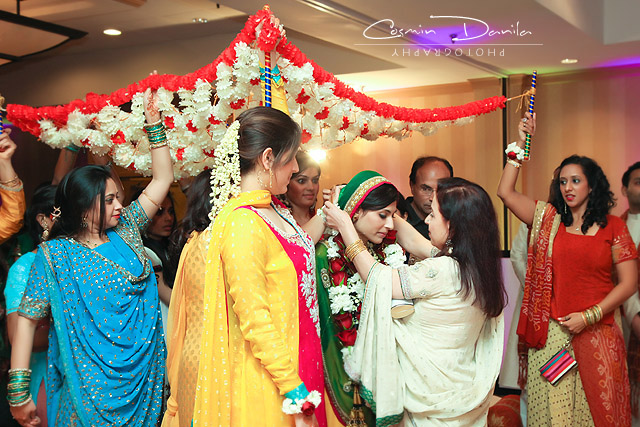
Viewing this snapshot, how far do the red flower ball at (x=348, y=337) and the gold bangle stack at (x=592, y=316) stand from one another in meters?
1.51

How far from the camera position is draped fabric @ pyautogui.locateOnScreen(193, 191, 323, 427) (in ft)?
5.77

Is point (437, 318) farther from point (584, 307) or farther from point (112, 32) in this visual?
point (112, 32)

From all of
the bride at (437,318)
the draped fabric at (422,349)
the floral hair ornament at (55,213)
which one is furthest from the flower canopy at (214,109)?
the draped fabric at (422,349)

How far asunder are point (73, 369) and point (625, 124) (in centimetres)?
551

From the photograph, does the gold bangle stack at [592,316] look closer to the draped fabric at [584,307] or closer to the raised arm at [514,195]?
the draped fabric at [584,307]

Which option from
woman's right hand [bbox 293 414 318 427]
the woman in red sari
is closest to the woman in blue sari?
woman's right hand [bbox 293 414 318 427]

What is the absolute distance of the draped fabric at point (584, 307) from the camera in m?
3.27

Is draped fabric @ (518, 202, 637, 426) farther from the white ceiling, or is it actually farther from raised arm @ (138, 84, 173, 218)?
raised arm @ (138, 84, 173, 218)

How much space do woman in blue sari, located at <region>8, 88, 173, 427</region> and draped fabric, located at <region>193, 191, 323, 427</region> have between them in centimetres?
71

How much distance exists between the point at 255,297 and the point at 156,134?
1.03m

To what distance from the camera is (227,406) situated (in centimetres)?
185

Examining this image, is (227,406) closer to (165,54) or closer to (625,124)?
(165,54)

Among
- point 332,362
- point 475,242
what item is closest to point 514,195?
point 475,242

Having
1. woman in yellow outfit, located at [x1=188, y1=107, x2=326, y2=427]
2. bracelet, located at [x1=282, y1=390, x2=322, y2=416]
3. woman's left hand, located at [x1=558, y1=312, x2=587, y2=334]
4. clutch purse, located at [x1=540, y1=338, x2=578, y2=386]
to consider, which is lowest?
clutch purse, located at [x1=540, y1=338, x2=578, y2=386]
